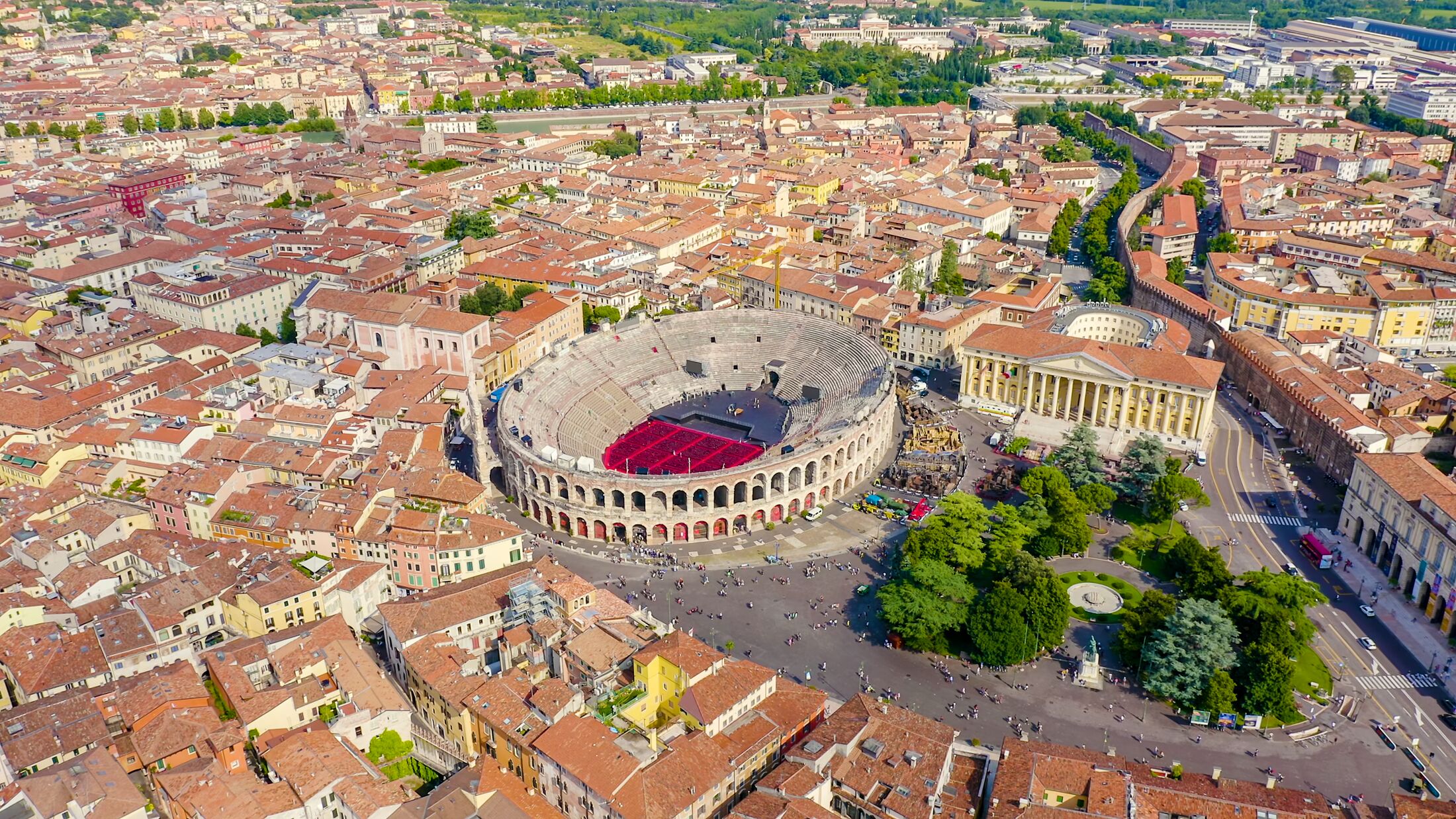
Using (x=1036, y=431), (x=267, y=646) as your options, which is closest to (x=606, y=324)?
(x=1036, y=431)

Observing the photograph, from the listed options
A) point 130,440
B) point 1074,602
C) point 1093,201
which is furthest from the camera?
point 1093,201

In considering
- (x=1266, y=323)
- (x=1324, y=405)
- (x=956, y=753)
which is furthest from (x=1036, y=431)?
(x=956, y=753)

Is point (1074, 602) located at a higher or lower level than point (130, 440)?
lower

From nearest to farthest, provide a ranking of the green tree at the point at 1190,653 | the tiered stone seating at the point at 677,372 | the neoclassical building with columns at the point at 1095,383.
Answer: the green tree at the point at 1190,653 < the neoclassical building with columns at the point at 1095,383 < the tiered stone seating at the point at 677,372

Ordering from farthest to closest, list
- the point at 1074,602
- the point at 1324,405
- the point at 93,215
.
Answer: the point at 93,215 → the point at 1324,405 → the point at 1074,602

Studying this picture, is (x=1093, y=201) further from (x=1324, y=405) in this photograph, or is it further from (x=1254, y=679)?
(x=1254, y=679)

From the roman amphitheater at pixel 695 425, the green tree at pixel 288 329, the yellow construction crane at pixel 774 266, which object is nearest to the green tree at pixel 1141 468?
the roman amphitheater at pixel 695 425

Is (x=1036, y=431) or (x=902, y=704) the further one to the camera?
(x=1036, y=431)

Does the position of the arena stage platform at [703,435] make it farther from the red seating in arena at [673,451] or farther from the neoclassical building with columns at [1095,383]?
the neoclassical building with columns at [1095,383]
